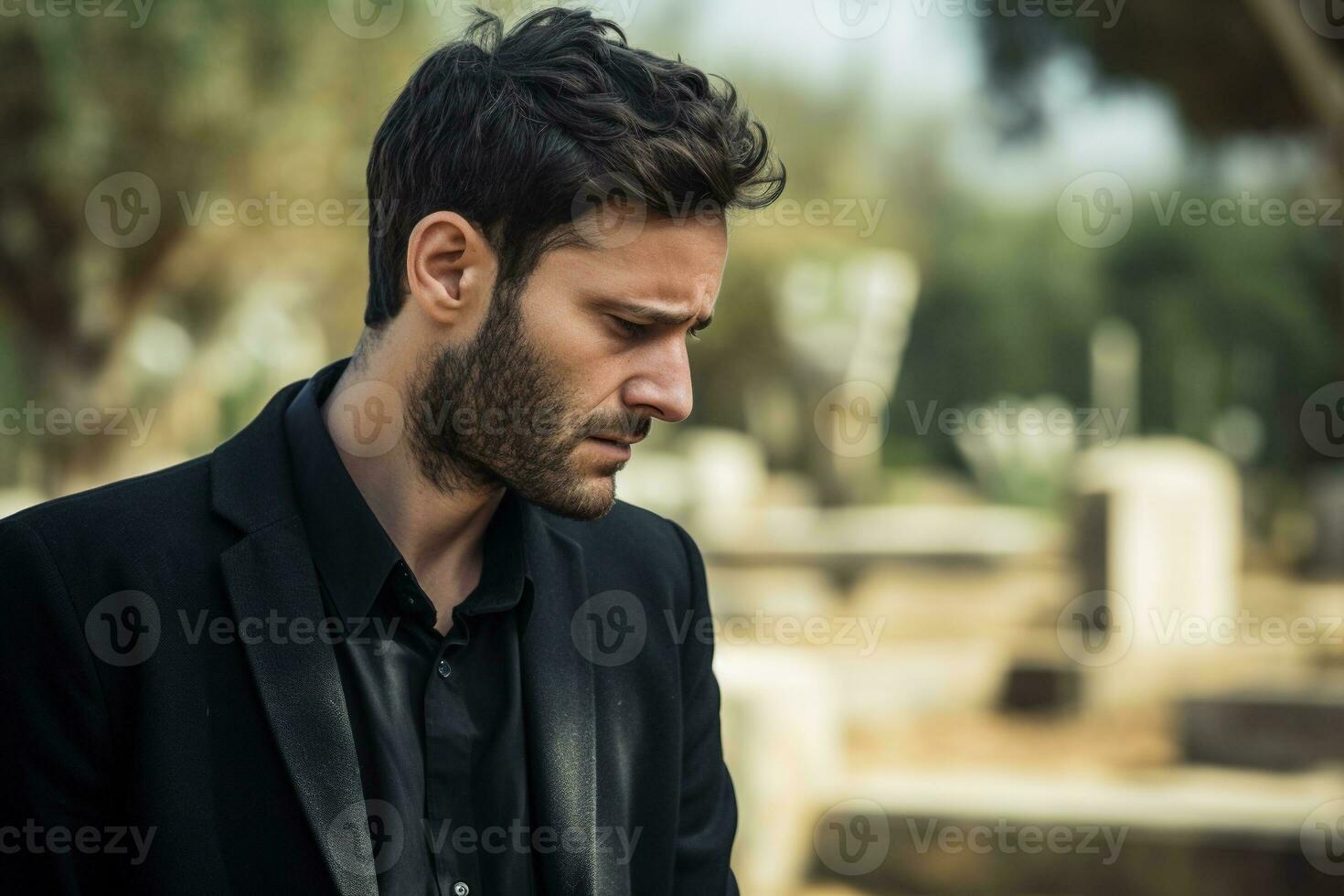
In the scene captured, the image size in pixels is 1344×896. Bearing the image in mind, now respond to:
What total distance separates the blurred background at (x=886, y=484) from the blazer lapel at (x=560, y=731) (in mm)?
719

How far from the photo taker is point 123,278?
540 inches

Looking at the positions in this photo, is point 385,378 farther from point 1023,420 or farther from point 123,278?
point 1023,420

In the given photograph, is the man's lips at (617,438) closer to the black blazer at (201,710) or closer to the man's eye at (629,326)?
the man's eye at (629,326)

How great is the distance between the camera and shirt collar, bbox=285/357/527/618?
6.91 ft

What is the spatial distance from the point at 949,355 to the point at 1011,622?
26551 millimetres
